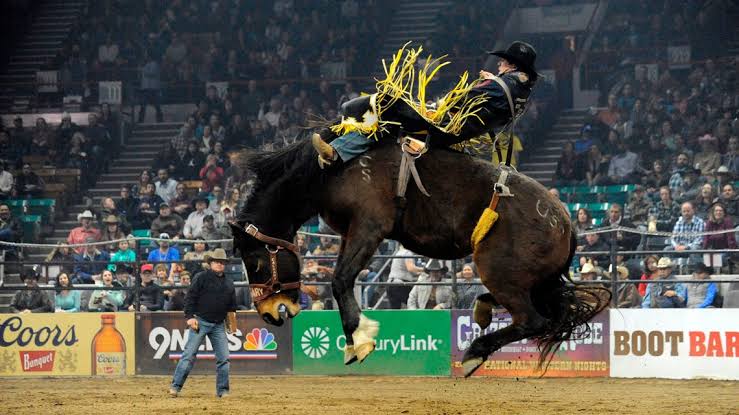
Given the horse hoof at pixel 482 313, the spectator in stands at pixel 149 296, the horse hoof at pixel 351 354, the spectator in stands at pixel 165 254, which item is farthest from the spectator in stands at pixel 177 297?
the horse hoof at pixel 351 354

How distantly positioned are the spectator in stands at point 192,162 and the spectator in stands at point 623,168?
8584 millimetres

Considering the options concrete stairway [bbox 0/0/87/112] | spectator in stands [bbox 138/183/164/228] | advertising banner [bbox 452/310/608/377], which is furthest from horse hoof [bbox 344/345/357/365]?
concrete stairway [bbox 0/0/87/112]

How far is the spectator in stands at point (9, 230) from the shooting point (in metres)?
21.5

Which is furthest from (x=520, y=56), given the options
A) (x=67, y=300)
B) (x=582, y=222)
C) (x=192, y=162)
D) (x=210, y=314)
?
(x=192, y=162)

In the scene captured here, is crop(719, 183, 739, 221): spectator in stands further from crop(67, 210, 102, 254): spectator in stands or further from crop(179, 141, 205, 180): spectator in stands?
crop(179, 141, 205, 180): spectator in stands

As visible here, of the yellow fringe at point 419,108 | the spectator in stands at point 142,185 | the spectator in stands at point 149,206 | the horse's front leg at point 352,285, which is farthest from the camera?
the spectator in stands at point 142,185

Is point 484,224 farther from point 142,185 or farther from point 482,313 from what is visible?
point 142,185

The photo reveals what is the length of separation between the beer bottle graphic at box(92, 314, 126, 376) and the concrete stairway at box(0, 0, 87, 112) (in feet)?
37.7

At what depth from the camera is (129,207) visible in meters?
23.0

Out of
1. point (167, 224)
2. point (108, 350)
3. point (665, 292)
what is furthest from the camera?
point (167, 224)

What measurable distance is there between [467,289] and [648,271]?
257cm

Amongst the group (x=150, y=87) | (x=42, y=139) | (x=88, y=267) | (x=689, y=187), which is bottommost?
(x=88, y=267)

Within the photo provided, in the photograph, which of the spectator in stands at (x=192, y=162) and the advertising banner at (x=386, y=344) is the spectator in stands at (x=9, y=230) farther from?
the advertising banner at (x=386, y=344)

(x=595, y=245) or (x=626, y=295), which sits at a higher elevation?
(x=595, y=245)
